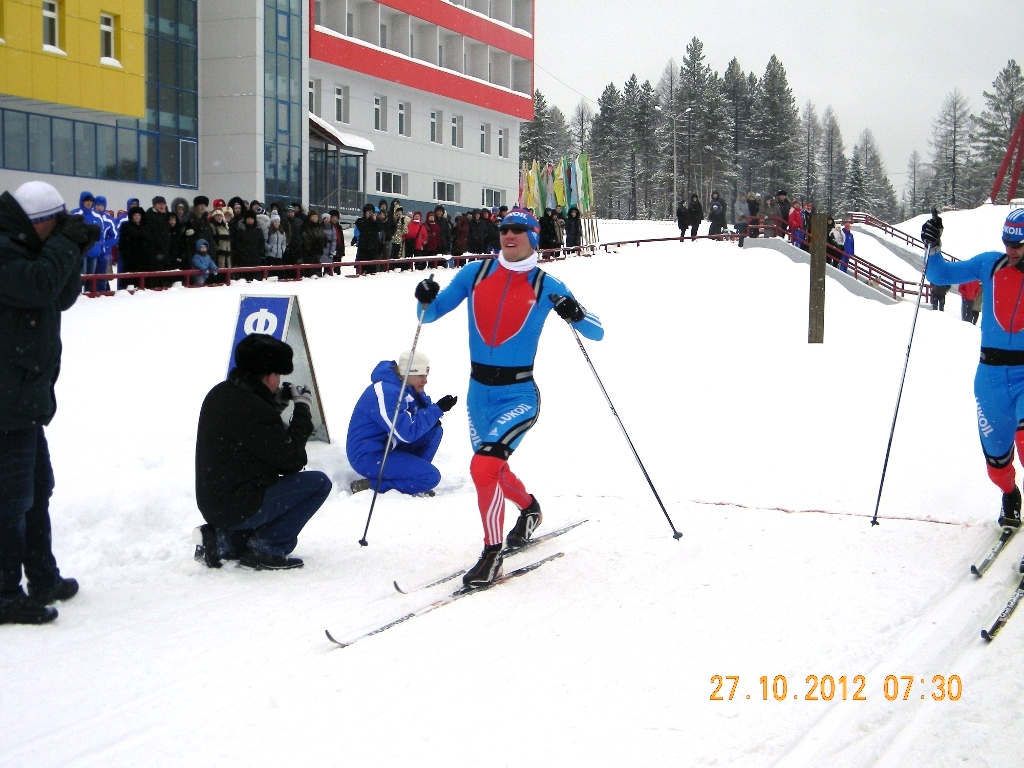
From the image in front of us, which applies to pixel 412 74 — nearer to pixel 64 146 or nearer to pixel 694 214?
pixel 694 214

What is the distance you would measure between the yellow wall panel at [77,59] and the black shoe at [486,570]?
70.2ft

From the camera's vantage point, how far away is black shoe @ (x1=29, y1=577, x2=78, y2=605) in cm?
439

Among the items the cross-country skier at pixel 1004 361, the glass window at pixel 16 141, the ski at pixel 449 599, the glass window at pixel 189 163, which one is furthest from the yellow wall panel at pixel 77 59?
the cross-country skier at pixel 1004 361

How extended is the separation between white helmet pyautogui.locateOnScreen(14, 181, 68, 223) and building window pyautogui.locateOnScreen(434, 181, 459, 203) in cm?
3954

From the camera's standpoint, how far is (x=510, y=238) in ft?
17.7

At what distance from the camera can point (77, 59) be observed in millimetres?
23766

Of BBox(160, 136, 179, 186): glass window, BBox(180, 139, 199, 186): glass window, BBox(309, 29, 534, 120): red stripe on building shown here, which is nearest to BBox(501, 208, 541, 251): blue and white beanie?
BBox(160, 136, 179, 186): glass window

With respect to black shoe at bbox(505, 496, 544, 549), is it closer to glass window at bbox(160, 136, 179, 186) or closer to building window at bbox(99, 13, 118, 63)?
building window at bbox(99, 13, 118, 63)

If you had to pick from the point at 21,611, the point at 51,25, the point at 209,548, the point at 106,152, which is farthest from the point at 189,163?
the point at 21,611

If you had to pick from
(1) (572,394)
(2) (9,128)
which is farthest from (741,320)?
(2) (9,128)

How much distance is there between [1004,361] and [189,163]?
2832 centimetres

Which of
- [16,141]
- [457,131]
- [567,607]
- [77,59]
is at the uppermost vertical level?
[457,131]

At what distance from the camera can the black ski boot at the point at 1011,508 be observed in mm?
5785

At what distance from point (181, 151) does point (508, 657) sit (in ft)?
94.7
